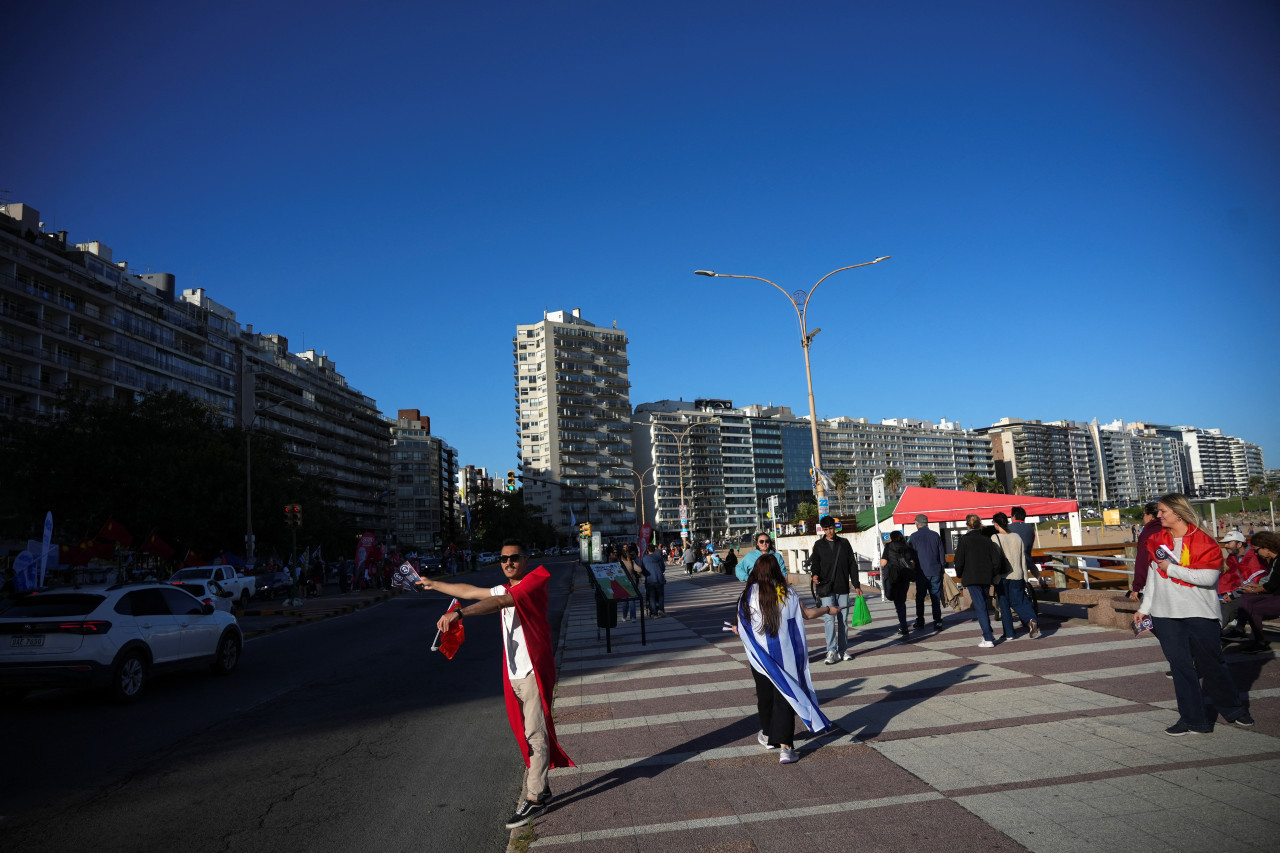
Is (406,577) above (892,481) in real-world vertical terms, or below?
below

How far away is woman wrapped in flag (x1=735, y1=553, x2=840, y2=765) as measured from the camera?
605 centimetres

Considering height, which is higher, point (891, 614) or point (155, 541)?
point (155, 541)

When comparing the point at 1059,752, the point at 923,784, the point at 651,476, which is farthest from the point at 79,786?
the point at 651,476

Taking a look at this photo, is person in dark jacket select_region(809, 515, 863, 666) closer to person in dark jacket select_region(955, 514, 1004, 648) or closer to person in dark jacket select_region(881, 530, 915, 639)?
person in dark jacket select_region(955, 514, 1004, 648)

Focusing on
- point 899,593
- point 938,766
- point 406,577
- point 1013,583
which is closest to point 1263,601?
point 1013,583

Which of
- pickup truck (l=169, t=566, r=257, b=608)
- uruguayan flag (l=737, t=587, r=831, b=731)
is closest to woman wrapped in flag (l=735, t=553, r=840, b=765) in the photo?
uruguayan flag (l=737, t=587, r=831, b=731)

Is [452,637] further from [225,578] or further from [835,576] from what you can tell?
[225,578]

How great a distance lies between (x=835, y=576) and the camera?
10.7 metres

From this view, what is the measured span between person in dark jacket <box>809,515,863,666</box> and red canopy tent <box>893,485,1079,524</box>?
12634 millimetres

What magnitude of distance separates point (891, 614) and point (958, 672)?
7412mm

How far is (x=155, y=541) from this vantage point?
108 ft

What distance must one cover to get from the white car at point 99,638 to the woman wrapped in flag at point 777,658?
8114mm

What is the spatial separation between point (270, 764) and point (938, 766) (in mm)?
5313

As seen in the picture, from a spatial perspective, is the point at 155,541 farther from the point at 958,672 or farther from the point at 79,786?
the point at 958,672
